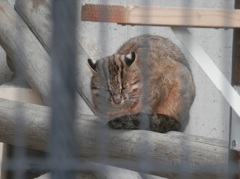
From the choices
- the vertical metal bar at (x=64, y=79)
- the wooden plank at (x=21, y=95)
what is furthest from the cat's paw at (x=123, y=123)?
the vertical metal bar at (x=64, y=79)

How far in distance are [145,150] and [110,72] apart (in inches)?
16.9

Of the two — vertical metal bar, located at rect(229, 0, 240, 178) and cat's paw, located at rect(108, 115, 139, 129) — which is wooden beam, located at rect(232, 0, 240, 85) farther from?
cat's paw, located at rect(108, 115, 139, 129)

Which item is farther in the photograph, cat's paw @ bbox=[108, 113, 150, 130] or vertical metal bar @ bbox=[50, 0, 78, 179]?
cat's paw @ bbox=[108, 113, 150, 130]

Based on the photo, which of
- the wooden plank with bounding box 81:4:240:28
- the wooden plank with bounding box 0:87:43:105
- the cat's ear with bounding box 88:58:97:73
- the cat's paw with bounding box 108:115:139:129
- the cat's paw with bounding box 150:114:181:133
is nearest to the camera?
the wooden plank with bounding box 81:4:240:28

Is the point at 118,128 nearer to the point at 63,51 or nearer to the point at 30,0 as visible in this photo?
the point at 30,0

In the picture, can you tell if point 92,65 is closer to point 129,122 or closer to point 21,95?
point 129,122

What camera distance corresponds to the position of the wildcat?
2.55 meters

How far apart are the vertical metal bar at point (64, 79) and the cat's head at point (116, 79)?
169cm

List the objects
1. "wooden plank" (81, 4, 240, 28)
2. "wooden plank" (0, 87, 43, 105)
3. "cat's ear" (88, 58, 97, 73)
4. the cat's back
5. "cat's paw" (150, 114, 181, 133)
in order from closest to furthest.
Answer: "wooden plank" (81, 4, 240, 28)
"cat's paw" (150, 114, 181, 133)
"cat's ear" (88, 58, 97, 73)
the cat's back
"wooden plank" (0, 87, 43, 105)

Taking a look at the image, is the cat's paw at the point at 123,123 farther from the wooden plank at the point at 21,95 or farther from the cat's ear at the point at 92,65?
the wooden plank at the point at 21,95

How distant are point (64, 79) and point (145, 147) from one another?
1.50 meters

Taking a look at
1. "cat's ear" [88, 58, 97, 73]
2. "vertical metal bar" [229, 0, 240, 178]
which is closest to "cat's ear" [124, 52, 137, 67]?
"cat's ear" [88, 58, 97, 73]

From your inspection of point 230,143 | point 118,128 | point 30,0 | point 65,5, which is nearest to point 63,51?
point 65,5

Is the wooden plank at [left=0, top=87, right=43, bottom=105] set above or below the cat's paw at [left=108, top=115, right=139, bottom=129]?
above
